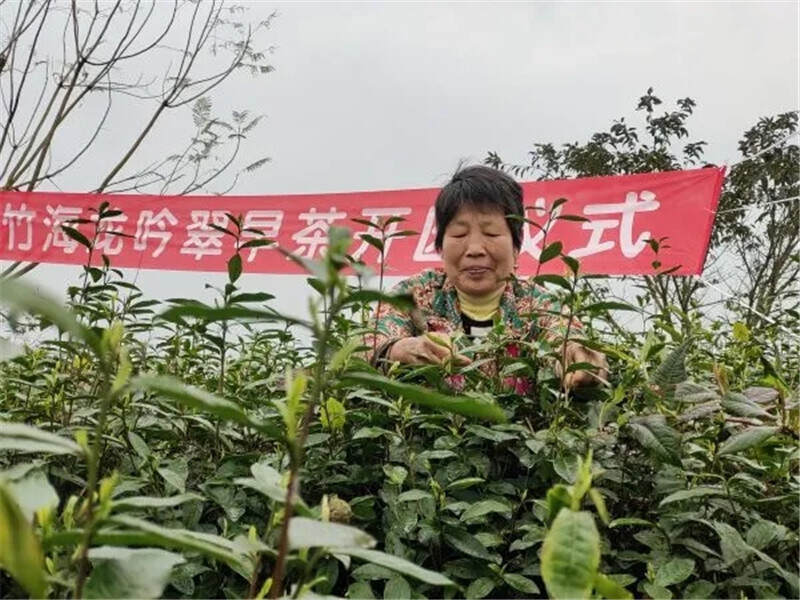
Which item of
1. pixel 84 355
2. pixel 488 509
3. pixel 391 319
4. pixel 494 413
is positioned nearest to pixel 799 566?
pixel 488 509

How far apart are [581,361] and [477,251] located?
0.75 metres

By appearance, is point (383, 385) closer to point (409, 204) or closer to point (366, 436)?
point (366, 436)

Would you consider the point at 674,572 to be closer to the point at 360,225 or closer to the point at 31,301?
the point at 31,301

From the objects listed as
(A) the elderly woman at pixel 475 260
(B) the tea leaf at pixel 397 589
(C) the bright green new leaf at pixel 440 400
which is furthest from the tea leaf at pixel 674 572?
(A) the elderly woman at pixel 475 260

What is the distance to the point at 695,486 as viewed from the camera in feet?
3.26

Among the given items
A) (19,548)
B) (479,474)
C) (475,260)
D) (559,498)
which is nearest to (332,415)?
(479,474)

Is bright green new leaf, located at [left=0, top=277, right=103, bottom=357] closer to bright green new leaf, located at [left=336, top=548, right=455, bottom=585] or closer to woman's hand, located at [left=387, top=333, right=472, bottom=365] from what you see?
bright green new leaf, located at [left=336, top=548, right=455, bottom=585]

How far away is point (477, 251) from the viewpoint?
6.26 ft

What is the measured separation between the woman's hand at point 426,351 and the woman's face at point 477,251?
54cm

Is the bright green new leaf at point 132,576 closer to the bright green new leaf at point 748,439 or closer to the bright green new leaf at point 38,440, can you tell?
the bright green new leaf at point 38,440

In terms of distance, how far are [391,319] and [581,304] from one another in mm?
571

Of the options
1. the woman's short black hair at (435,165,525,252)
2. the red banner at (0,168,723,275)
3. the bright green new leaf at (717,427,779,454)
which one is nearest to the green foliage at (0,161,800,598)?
the bright green new leaf at (717,427,779,454)

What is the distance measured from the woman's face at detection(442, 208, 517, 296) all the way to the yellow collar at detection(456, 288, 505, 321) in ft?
0.05

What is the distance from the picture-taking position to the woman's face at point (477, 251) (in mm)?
1911
